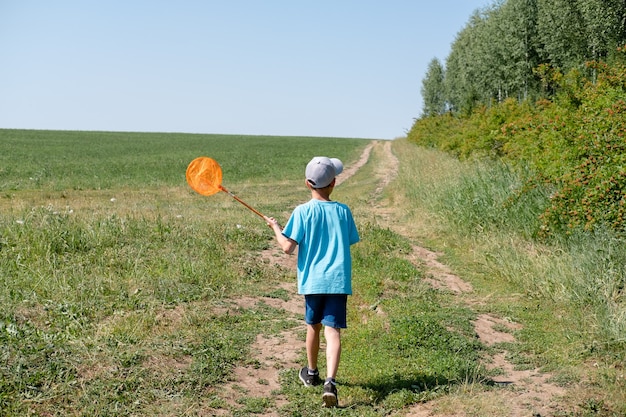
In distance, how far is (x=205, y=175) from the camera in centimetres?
582

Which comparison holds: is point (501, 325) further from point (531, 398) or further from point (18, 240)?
point (18, 240)

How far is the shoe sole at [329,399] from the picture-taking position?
5.05 m

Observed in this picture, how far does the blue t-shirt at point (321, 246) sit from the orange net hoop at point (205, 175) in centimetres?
93

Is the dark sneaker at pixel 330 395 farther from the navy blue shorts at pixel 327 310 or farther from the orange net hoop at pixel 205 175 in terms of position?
the orange net hoop at pixel 205 175

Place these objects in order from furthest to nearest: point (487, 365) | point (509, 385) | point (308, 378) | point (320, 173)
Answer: point (487, 365), point (509, 385), point (308, 378), point (320, 173)

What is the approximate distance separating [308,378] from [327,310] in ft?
2.24

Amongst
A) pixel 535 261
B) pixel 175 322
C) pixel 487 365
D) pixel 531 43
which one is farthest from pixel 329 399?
Result: pixel 531 43

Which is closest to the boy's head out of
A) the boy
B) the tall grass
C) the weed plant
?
the boy

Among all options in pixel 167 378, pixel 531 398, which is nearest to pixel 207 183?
pixel 167 378

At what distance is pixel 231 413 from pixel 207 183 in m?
1.94

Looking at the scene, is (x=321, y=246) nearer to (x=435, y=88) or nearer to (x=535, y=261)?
(x=535, y=261)

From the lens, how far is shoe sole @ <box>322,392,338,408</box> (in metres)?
5.05

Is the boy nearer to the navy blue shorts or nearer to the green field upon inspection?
the navy blue shorts

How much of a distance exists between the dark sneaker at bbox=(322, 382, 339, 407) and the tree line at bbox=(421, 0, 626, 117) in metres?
31.1
